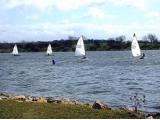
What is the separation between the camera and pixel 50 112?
2305cm

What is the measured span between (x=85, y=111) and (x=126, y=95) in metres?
16.9

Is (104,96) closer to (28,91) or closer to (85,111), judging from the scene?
(28,91)

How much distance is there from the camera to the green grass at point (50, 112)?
21984mm

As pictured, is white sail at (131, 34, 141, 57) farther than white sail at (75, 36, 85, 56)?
Yes

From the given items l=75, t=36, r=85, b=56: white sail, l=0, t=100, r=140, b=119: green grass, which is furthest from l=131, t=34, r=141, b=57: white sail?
l=0, t=100, r=140, b=119: green grass

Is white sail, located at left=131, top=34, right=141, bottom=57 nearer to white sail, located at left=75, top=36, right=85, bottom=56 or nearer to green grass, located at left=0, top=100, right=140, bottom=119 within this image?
white sail, located at left=75, top=36, right=85, bottom=56

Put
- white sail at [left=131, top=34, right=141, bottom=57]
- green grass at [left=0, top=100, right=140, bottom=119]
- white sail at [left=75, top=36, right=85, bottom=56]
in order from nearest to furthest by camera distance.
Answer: green grass at [left=0, top=100, right=140, bottom=119] < white sail at [left=75, top=36, right=85, bottom=56] < white sail at [left=131, top=34, right=141, bottom=57]

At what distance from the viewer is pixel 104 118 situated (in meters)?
21.9

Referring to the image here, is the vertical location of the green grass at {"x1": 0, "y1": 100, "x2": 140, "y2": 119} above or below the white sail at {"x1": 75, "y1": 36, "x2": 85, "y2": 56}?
below

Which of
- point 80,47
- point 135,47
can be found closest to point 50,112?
point 80,47

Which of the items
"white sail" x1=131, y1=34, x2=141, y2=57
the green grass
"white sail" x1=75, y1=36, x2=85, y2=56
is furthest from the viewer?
"white sail" x1=131, y1=34, x2=141, y2=57

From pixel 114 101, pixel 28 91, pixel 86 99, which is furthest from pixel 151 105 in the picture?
pixel 28 91

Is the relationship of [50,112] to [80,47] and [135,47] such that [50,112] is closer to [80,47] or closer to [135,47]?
[80,47]

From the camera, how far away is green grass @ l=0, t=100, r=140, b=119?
2198 centimetres
